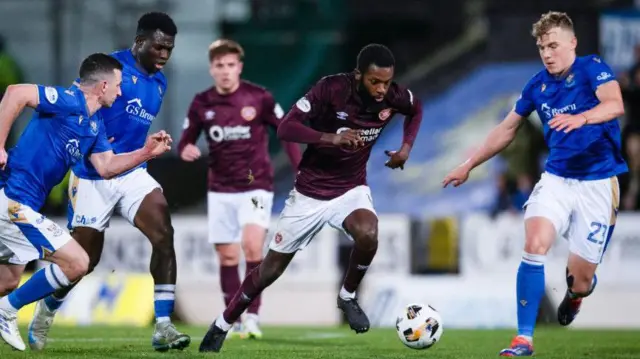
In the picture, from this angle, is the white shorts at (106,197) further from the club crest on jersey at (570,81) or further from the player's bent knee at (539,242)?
the club crest on jersey at (570,81)

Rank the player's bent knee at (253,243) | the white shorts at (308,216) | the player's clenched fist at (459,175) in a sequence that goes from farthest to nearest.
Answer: the player's bent knee at (253,243) → the player's clenched fist at (459,175) → the white shorts at (308,216)

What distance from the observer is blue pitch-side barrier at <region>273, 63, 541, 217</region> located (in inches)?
753

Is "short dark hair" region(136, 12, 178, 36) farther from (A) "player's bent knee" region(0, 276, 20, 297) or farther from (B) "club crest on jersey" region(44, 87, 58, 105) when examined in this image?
(A) "player's bent knee" region(0, 276, 20, 297)

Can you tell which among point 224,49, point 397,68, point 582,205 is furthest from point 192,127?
point 397,68

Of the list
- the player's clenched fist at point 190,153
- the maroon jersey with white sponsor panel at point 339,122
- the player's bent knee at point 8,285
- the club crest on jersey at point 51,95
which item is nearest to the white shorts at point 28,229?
the player's bent knee at point 8,285

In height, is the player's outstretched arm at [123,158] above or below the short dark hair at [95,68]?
below

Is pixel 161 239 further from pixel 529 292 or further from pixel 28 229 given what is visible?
pixel 529 292

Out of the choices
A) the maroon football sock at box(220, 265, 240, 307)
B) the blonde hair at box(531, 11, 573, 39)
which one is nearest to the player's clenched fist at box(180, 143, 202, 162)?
the maroon football sock at box(220, 265, 240, 307)

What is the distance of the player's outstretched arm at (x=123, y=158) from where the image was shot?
8414mm

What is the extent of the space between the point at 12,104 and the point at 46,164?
560 mm

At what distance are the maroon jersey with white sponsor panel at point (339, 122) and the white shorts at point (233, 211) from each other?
2.42m

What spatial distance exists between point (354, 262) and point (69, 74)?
10.7 meters

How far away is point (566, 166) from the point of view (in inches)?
356

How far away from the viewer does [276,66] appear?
20.0 metres
